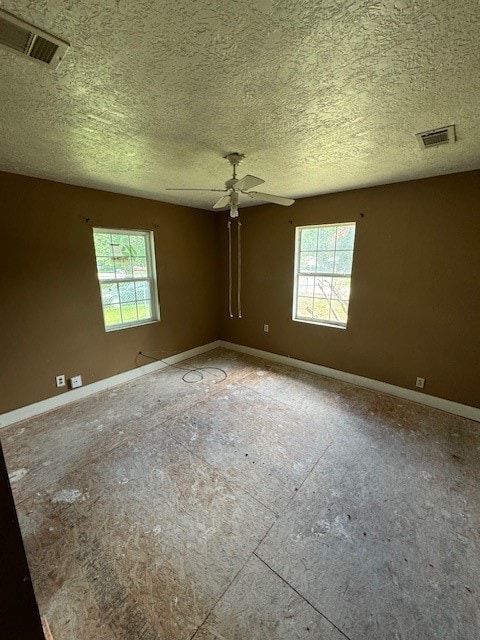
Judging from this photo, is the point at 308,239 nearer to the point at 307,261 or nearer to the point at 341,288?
the point at 307,261

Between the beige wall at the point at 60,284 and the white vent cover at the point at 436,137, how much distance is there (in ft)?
10.1

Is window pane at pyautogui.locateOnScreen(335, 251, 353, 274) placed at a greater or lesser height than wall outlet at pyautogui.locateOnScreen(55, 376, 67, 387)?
greater

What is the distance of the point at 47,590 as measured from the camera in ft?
4.24

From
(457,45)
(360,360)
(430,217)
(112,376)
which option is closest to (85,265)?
(112,376)

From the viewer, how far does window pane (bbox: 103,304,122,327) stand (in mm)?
3375

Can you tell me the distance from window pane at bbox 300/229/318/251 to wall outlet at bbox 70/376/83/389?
3.39m

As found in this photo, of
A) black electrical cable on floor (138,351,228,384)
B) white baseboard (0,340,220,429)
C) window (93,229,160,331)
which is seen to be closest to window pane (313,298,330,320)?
black electrical cable on floor (138,351,228,384)

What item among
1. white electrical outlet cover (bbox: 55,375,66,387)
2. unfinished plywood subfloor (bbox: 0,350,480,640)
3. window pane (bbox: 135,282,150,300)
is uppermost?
window pane (bbox: 135,282,150,300)

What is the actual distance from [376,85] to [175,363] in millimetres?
3874

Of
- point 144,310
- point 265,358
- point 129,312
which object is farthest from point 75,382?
point 265,358

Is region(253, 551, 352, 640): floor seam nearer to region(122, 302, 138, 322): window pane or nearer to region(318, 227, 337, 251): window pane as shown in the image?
region(122, 302, 138, 322): window pane

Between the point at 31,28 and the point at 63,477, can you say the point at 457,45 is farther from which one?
the point at 63,477

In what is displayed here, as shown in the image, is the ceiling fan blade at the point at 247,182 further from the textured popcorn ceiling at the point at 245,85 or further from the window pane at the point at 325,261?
the window pane at the point at 325,261

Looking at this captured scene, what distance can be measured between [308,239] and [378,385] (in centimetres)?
216
